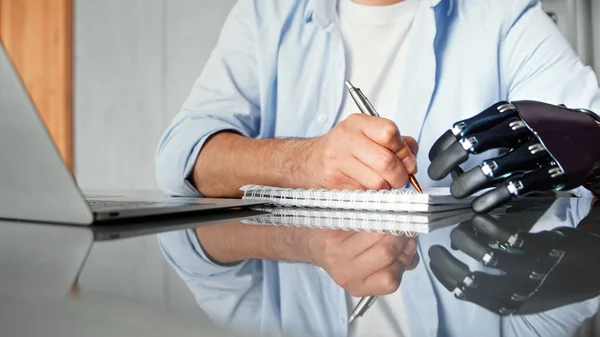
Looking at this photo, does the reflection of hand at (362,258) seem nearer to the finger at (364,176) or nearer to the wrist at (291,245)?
the wrist at (291,245)

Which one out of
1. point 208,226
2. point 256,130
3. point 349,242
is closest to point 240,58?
point 256,130

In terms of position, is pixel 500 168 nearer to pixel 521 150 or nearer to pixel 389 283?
pixel 521 150

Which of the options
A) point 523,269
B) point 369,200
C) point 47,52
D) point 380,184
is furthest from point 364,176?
point 47,52

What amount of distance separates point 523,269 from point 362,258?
9 cm

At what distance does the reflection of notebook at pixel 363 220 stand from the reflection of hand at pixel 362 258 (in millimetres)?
43

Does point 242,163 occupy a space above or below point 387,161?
below

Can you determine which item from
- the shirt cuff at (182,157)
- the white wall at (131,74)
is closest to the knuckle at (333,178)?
the shirt cuff at (182,157)

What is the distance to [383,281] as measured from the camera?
0.26 metres

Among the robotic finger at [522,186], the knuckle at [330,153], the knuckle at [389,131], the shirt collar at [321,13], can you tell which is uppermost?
the shirt collar at [321,13]

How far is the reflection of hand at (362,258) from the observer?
256mm

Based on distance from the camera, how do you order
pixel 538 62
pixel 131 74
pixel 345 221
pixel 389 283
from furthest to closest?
1. pixel 131 74
2. pixel 538 62
3. pixel 345 221
4. pixel 389 283

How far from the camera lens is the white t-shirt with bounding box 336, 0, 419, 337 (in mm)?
1479

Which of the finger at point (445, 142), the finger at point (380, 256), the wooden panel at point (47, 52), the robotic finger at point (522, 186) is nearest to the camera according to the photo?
the finger at point (380, 256)

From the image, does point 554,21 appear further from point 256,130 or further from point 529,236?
point 529,236
